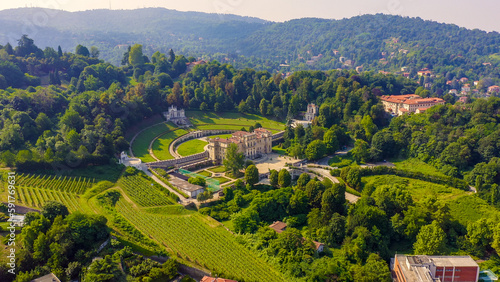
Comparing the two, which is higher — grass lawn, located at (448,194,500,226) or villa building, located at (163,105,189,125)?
villa building, located at (163,105,189,125)

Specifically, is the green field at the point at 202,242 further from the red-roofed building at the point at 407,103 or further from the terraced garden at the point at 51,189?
the red-roofed building at the point at 407,103

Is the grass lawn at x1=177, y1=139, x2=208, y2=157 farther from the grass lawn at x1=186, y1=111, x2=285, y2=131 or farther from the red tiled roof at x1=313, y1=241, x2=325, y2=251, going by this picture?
the red tiled roof at x1=313, y1=241, x2=325, y2=251

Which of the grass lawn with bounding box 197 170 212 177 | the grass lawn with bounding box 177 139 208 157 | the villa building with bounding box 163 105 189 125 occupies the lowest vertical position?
the grass lawn with bounding box 197 170 212 177

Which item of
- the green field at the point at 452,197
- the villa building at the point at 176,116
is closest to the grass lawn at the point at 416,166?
the green field at the point at 452,197

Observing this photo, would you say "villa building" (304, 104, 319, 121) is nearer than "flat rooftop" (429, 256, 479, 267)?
No

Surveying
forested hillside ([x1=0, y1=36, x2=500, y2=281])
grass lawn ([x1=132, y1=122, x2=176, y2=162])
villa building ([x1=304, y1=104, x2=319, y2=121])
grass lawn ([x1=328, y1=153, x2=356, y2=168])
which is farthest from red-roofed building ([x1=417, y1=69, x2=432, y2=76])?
grass lawn ([x1=132, y1=122, x2=176, y2=162])

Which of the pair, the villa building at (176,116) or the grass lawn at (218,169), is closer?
the grass lawn at (218,169)

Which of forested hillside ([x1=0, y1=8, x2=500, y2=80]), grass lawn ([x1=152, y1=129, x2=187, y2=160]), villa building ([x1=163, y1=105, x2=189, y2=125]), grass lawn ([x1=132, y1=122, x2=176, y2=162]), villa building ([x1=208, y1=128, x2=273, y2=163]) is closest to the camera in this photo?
villa building ([x1=208, y1=128, x2=273, y2=163])

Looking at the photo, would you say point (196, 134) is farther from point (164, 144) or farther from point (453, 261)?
point (453, 261)
